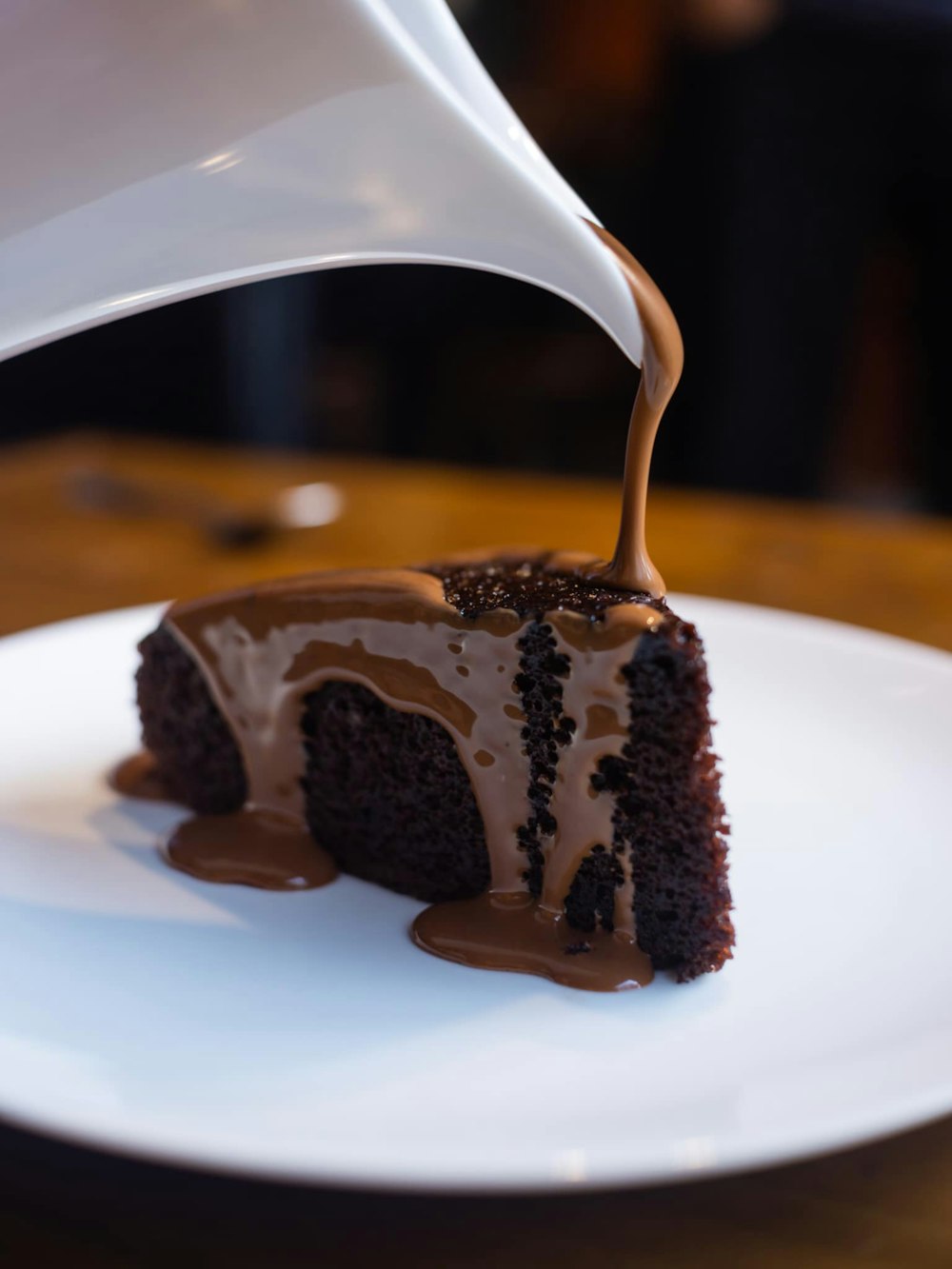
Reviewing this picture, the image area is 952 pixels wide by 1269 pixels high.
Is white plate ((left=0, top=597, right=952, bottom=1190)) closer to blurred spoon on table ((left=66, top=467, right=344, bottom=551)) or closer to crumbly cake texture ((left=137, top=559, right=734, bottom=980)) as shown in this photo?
crumbly cake texture ((left=137, top=559, right=734, bottom=980))

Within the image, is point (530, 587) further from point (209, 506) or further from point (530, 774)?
point (209, 506)

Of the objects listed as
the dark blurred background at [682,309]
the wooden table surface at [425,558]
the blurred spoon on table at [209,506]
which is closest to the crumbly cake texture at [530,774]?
the wooden table surface at [425,558]

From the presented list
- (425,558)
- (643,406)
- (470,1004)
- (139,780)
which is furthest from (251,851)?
(425,558)

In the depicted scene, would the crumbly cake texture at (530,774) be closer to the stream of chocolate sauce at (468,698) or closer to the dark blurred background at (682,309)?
the stream of chocolate sauce at (468,698)

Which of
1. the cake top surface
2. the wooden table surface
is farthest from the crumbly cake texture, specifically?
the wooden table surface

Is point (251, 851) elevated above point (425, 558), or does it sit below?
below

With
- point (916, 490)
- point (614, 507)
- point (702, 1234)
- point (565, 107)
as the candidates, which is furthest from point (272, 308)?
point (702, 1234)
